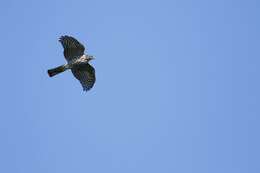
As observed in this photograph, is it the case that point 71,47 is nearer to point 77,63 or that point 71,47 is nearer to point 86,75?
point 77,63

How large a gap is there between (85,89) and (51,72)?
73.4 inches

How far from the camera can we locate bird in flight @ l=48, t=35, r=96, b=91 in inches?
1590

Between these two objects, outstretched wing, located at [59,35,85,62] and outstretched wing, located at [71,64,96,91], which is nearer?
outstretched wing, located at [59,35,85,62]

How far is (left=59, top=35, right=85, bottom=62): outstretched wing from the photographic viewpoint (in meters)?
40.2

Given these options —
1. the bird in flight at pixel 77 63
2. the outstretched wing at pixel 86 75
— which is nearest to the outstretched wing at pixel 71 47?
the bird in flight at pixel 77 63

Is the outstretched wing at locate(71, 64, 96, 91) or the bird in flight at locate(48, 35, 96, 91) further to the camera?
the outstretched wing at locate(71, 64, 96, 91)

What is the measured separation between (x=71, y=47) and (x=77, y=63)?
32.8 inches

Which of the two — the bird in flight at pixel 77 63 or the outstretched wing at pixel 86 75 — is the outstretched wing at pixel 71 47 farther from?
the outstretched wing at pixel 86 75

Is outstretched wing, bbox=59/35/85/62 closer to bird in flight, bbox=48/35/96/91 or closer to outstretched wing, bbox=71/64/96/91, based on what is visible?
bird in flight, bbox=48/35/96/91

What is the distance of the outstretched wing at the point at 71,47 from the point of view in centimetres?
4025

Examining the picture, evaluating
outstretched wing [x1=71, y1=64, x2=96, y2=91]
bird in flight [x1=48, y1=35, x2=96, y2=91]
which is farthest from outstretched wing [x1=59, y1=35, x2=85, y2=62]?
outstretched wing [x1=71, y1=64, x2=96, y2=91]

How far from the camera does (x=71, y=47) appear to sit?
40.5m

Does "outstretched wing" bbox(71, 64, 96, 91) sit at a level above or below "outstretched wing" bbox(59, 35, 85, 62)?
below

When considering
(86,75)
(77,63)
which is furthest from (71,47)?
(86,75)
